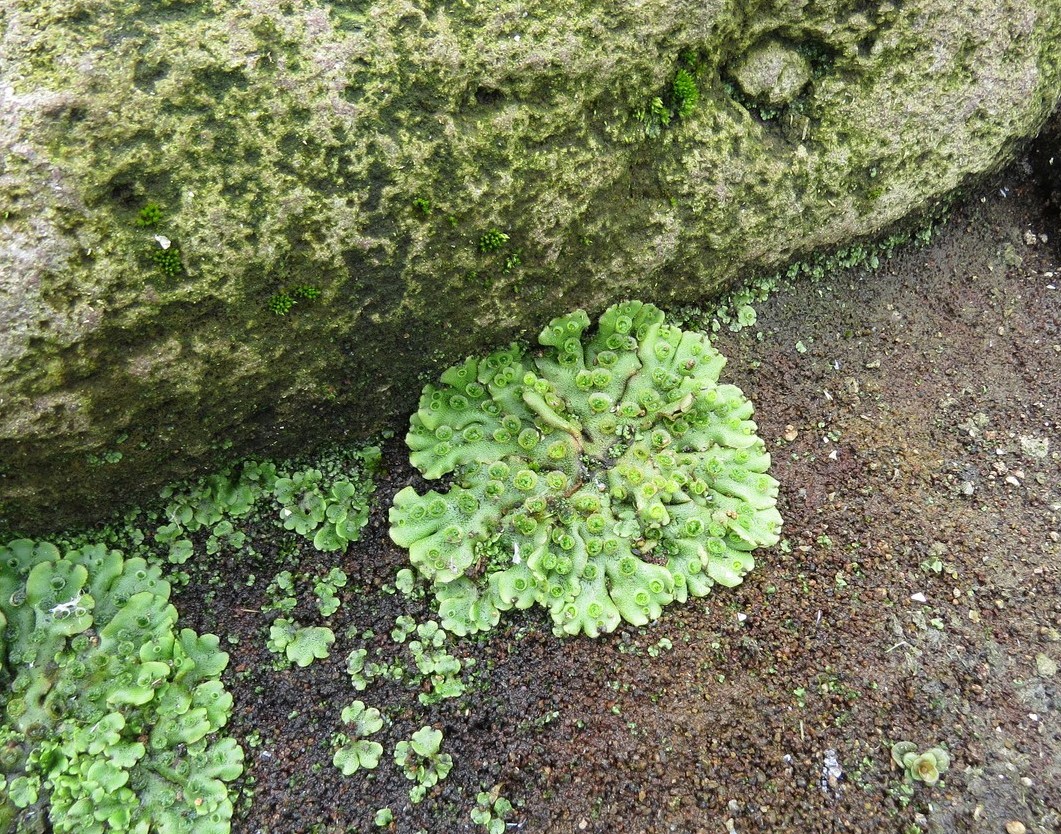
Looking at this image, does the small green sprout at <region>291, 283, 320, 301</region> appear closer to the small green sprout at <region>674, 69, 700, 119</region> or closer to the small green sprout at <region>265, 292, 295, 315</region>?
the small green sprout at <region>265, 292, 295, 315</region>

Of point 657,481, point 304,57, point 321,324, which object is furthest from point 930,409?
point 304,57

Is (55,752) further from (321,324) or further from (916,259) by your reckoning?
(916,259)

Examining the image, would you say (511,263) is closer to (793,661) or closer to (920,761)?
(793,661)

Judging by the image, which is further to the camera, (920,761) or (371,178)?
(920,761)

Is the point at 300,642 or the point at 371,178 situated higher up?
the point at 371,178

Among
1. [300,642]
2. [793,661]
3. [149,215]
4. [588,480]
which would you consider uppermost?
[149,215]

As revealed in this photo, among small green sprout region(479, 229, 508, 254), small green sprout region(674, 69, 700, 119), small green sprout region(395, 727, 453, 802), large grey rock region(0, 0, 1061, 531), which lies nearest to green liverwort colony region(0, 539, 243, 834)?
large grey rock region(0, 0, 1061, 531)

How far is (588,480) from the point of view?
128 inches

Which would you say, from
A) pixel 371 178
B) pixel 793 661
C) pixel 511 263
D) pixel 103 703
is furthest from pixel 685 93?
pixel 103 703

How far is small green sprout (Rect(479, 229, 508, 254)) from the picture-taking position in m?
2.78

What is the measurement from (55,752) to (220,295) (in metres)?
1.68

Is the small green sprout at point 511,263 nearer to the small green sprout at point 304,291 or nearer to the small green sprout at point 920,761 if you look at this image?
the small green sprout at point 304,291

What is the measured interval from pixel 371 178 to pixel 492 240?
50cm

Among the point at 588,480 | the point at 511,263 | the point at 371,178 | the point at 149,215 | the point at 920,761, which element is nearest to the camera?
the point at 149,215
